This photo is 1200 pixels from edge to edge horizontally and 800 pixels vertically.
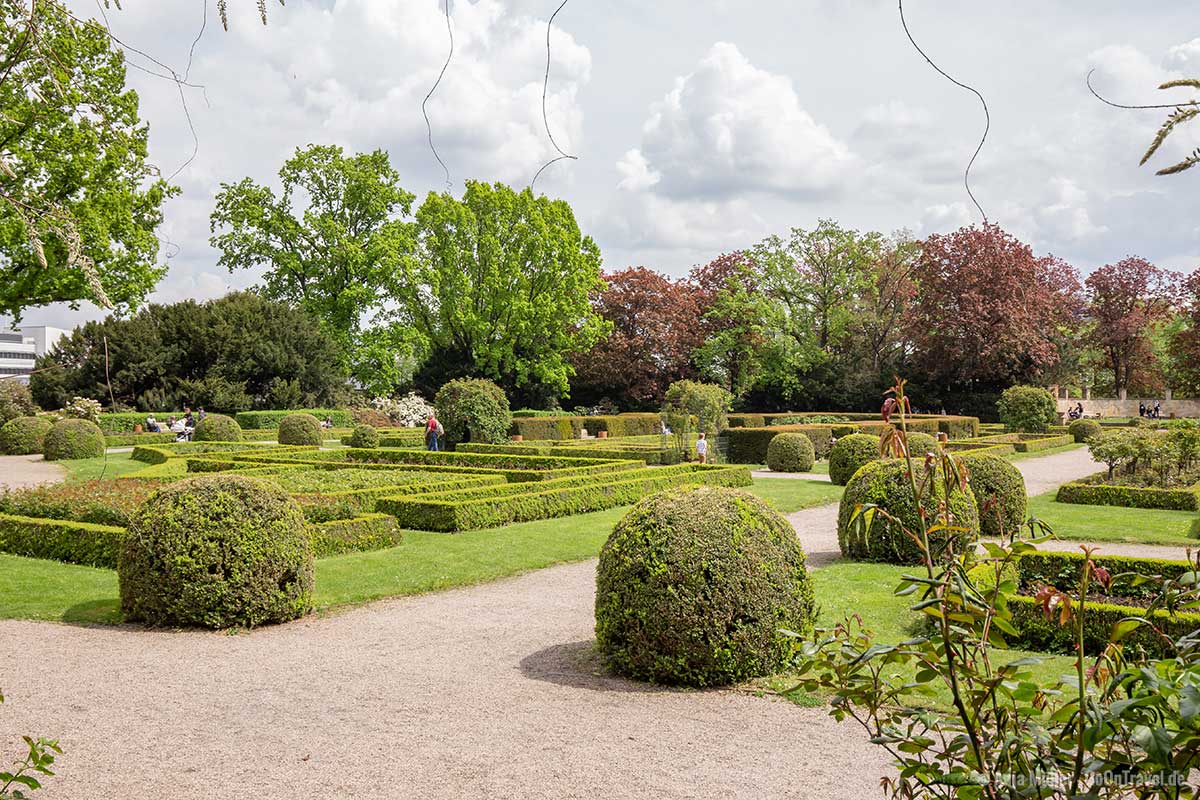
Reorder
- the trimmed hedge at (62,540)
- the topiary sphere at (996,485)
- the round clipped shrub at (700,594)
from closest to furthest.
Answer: the round clipped shrub at (700,594), the trimmed hedge at (62,540), the topiary sphere at (996,485)

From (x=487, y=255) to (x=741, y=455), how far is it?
21.3 m

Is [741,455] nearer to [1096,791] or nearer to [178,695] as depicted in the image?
[178,695]

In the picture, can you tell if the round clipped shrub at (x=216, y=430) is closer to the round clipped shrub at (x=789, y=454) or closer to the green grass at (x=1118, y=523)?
the round clipped shrub at (x=789, y=454)

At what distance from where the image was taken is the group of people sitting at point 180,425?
30909 mm

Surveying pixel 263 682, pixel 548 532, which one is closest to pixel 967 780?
pixel 263 682

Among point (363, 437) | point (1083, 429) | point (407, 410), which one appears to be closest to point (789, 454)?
point (363, 437)

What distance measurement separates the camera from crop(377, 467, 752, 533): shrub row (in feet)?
45.5

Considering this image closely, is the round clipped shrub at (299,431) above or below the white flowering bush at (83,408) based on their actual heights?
below

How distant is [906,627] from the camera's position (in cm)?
798

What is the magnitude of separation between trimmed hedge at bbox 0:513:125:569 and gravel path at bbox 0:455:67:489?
24.7ft

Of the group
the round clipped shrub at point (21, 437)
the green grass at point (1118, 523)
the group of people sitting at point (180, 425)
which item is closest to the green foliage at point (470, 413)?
the group of people sitting at point (180, 425)

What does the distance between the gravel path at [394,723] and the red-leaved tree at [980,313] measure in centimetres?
3969

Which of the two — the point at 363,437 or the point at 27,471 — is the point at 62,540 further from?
the point at 363,437

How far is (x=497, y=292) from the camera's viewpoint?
43.9 m
